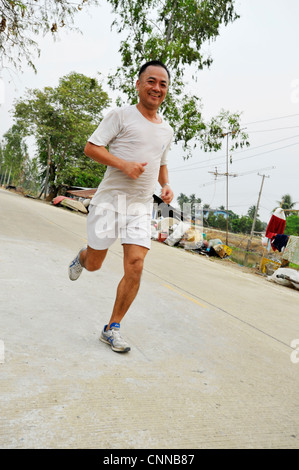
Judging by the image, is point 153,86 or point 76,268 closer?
point 153,86

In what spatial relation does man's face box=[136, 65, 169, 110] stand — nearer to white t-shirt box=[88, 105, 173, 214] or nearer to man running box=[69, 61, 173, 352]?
man running box=[69, 61, 173, 352]

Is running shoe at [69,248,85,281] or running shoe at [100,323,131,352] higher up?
running shoe at [69,248,85,281]

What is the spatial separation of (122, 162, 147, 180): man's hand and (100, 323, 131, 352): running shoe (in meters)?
1.05

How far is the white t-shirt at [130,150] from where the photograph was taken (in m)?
2.57

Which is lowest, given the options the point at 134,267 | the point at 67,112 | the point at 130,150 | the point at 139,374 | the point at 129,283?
the point at 139,374

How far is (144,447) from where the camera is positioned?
1.46 meters

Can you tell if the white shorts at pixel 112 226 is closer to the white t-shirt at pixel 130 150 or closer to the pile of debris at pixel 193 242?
the white t-shirt at pixel 130 150

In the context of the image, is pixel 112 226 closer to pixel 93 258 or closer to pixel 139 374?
pixel 93 258

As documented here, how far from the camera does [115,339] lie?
94.7 inches

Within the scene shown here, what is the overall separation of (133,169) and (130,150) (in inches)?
9.2

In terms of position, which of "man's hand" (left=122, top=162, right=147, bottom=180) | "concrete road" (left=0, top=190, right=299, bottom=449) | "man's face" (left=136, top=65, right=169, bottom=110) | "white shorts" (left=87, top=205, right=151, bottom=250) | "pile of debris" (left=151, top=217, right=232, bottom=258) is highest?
"man's face" (left=136, top=65, right=169, bottom=110)

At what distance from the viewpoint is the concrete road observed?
5.08ft

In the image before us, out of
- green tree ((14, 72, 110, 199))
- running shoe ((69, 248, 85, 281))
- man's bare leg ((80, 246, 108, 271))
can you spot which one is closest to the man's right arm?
man's bare leg ((80, 246, 108, 271))

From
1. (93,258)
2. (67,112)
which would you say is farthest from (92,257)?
(67,112)
